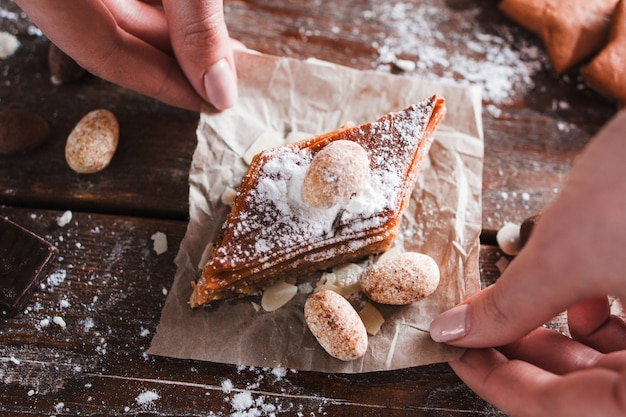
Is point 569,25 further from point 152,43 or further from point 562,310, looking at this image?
point 152,43

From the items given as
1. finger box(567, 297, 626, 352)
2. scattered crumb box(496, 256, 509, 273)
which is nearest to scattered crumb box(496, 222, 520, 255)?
scattered crumb box(496, 256, 509, 273)

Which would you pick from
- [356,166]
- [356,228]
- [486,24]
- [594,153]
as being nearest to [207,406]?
[356,228]

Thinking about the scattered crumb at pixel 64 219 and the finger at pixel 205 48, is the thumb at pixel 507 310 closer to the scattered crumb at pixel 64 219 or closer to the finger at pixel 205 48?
the finger at pixel 205 48

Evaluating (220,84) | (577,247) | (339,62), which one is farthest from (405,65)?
(577,247)

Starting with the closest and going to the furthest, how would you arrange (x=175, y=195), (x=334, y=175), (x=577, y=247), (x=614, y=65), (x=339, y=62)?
(x=577, y=247), (x=334, y=175), (x=175, y=195), (x=614, y=65), (x=339, y=62)

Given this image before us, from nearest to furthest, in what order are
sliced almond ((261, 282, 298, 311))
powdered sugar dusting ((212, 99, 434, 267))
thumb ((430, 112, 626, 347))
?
thumb ((430, 112, 626, 347)) < powdered sugar dusting ((212, 99, 434, 267)) < sliced almond ((261, 282, 298, 311))

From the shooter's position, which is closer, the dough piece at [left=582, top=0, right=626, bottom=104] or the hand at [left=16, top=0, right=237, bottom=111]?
the hand at [left=16, top=0, right=237, bottom=111]

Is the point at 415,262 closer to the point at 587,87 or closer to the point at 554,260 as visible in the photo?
the point at 554,260

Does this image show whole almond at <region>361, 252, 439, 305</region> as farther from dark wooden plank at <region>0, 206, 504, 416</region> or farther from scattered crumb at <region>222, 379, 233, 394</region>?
scattered crumb at <region>222, 379, 233, 394</region>
